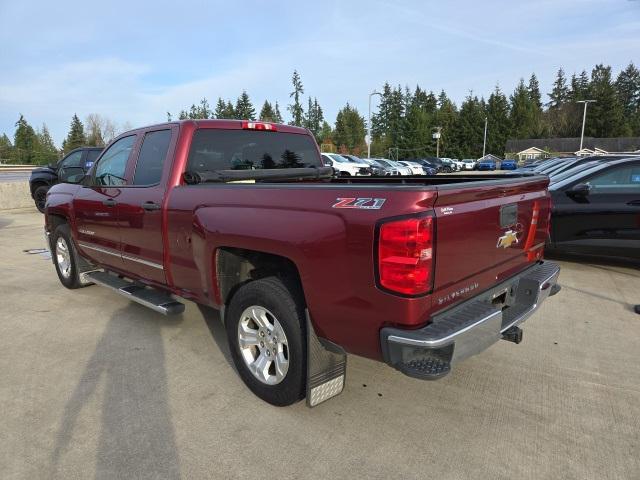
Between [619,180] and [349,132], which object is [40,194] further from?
[349,132]

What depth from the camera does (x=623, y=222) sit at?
6344mm

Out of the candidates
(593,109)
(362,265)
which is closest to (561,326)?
(362,265)

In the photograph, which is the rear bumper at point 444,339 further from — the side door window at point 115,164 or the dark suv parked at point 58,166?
the dark suv parked at point 58,166

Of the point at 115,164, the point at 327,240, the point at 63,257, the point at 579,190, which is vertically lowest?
the point at 63,257

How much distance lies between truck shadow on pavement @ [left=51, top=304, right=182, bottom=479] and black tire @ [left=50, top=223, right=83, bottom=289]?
5.17ft

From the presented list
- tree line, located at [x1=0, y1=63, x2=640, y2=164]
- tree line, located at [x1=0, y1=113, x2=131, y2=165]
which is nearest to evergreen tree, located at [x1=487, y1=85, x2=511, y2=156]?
tree line, located at [x1=0, y1=63, x2=640, y2=164]

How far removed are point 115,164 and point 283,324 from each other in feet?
9.52

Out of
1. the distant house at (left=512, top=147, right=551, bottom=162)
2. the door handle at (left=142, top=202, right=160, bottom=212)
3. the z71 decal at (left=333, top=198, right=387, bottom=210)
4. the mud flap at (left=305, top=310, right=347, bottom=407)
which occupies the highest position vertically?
the z71 decal at (left=333, top=198, right=387, bottom=210)

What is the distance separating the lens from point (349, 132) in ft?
340

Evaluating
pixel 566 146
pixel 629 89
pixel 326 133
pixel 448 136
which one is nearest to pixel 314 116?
pixel 326 133

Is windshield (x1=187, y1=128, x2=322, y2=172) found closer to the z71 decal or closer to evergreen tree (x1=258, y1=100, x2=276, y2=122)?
the z71 decal

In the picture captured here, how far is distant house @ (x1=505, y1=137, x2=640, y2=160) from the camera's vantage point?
83.3 meters

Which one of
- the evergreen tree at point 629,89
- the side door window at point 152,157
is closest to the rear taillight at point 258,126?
the side door window at point 152,157

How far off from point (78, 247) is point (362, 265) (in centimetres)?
435
